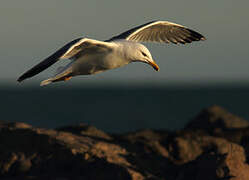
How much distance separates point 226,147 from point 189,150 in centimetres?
132

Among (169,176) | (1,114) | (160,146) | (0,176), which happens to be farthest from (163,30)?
(1,114)

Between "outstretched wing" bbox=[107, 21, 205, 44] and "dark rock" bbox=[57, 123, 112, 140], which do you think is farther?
"outstretched wing" bbox=[107, 21, 205, 44]

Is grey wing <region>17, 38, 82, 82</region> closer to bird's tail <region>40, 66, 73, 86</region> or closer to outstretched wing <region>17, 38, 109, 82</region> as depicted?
outstretched wing <region>17, 38, 109, 82</region>

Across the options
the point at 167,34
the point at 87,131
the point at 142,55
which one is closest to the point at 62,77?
the point at 87,131

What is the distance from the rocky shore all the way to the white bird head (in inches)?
76.0

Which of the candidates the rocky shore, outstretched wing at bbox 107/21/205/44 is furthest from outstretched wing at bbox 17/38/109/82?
outstretched wing at bbox 107/21/205/44

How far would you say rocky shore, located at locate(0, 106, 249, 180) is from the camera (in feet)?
39.7

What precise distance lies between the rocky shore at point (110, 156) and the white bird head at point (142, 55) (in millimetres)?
1929

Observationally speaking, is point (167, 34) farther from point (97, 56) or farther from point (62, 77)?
point (97, 56)

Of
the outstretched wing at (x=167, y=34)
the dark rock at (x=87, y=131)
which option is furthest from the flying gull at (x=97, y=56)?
the dark rock at (x=87, y=131)

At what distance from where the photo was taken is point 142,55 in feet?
41.3

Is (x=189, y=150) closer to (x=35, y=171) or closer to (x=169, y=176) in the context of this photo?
(x=169, y=176)

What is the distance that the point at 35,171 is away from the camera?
41.5 feet

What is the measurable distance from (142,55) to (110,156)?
2.10 m
